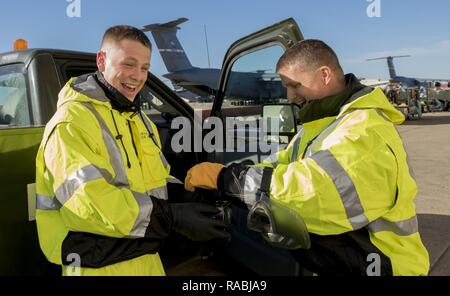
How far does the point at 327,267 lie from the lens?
5.34 ft

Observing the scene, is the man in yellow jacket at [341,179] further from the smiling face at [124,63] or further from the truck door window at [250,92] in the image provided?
the truck door window at [250,92]

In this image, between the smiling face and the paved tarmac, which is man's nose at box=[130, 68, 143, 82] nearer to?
the smiling face

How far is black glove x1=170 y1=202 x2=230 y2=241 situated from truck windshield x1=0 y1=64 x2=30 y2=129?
1.31 meters

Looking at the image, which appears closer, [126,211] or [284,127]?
[126,211]

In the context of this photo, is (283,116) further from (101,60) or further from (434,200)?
(434,200)

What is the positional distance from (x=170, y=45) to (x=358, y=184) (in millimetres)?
33893

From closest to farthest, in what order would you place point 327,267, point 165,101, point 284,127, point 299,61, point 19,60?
1. point 327,267
2. point 299,61
3. point 19,60
4. point 284,127
5. point 165,101

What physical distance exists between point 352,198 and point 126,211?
822 mm

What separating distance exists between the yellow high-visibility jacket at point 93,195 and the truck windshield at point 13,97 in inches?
34.3

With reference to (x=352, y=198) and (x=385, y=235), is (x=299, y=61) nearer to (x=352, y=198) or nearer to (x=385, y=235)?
(x=352, y=198)

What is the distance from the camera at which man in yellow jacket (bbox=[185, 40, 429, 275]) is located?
1.37 meters

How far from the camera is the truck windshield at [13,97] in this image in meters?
2.33

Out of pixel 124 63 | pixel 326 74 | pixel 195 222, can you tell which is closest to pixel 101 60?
pixel 124 63
